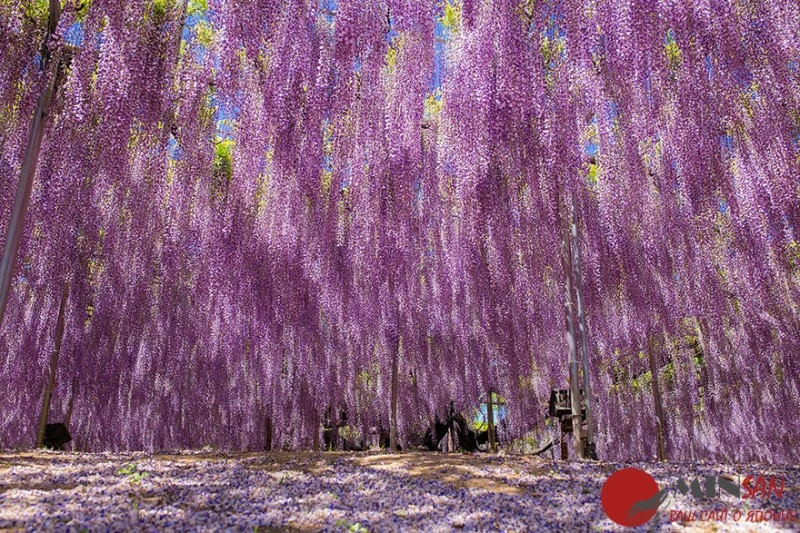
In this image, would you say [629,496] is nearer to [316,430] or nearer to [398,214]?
[398,214]

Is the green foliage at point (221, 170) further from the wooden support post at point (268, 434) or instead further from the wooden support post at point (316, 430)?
the wooden support post at point (268, 434)

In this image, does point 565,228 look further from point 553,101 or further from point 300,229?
point 300,229

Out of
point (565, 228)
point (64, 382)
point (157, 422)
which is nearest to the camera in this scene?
point (565, 228)

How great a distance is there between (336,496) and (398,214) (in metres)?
4.30

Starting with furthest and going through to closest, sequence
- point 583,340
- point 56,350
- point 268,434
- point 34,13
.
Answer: point 268,434, point 56,350, point 583,340, point 34,13

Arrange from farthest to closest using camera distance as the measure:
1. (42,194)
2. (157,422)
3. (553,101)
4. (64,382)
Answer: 1. (157,422)
2. (64,382)
3. (42,194)
4. (553,101)

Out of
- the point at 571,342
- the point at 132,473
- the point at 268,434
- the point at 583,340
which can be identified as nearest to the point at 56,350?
the point at 268,434

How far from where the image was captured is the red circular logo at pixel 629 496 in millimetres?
3619

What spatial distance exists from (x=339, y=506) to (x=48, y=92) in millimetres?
5859

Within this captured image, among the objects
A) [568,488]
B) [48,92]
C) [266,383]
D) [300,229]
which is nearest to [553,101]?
[568,488]

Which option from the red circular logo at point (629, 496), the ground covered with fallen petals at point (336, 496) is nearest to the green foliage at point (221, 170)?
the ground covered with fallen petals at point (336, 496)

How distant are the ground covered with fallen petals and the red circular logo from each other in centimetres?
9

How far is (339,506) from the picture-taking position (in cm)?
379

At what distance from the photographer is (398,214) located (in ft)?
24.8
